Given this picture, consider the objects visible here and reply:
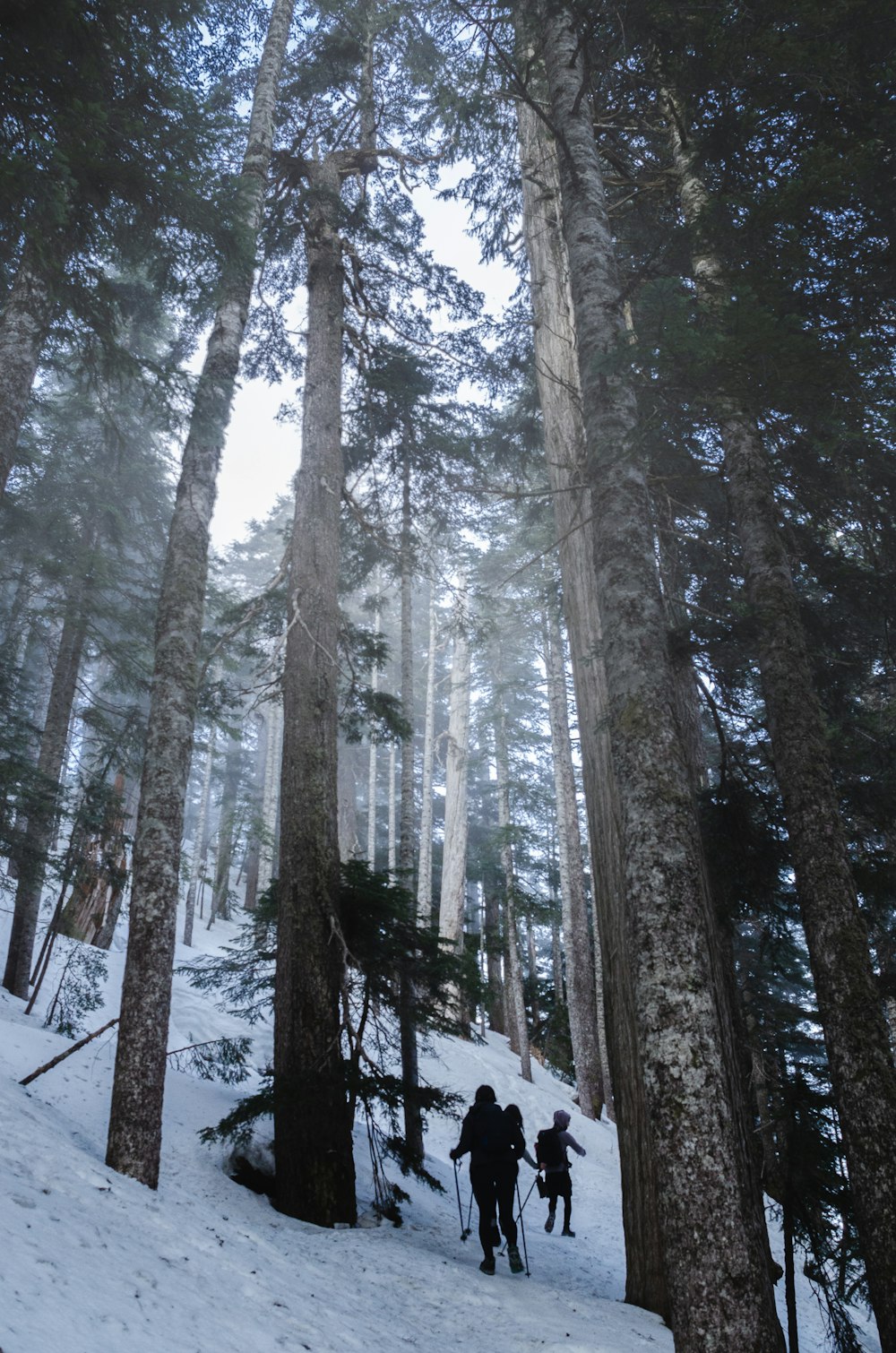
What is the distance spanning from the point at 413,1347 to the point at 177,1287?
1532 mm

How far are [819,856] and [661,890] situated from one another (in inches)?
88.0

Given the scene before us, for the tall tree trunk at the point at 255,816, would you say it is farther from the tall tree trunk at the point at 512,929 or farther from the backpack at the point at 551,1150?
the backpack at the point at 551,1150

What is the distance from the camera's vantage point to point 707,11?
7.21 m

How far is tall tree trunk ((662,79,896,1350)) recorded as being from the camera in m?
4.75

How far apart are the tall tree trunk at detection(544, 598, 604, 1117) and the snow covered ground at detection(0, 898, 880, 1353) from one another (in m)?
7.07

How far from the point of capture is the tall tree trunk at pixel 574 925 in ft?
53.7

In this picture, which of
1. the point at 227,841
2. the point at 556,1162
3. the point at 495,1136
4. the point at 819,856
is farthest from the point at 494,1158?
the point at 227,841

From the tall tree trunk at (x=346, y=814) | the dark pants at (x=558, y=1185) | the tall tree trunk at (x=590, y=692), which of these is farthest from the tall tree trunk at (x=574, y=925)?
the dark pants at (x=558, y=1185)

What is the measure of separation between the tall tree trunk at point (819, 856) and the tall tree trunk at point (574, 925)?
671 centimetres

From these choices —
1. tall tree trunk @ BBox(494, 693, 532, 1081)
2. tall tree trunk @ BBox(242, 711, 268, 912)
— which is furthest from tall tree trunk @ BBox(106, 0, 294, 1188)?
tall tree trunk @ BBox(242, 711, 268, 912)

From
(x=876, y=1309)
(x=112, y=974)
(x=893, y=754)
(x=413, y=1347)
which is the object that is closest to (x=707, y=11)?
(x=893, y=754)

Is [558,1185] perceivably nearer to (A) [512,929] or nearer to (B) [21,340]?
(A) [512,929]

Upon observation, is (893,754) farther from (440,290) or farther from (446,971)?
(440,290)

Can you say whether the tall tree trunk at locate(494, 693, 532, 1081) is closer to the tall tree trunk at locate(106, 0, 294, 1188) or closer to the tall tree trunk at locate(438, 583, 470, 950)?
the tall tree trunk at locate(438, 583, 470, 950)
